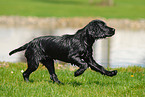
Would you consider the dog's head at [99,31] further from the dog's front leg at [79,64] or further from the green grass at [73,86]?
the green grass at [73,86]

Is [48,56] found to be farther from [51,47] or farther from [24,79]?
[24,79]

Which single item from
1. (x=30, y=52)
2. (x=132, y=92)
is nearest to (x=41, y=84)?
(x=30, y=52)

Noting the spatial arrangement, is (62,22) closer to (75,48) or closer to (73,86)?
(73,86)

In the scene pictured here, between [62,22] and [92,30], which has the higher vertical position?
[92,30]

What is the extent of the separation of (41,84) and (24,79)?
20.0 inches

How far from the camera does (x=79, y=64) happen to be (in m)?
5.63

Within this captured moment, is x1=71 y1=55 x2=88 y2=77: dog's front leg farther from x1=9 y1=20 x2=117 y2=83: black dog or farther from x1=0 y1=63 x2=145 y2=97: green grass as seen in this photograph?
x1=0 y1=63 x2=145 y2=97: green grass

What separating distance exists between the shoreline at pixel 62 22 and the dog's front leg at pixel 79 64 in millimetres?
21277

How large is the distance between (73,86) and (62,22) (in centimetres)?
2251

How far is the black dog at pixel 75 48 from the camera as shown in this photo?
18.6ft

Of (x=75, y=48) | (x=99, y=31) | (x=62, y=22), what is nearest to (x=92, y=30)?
(x=99, y=31)

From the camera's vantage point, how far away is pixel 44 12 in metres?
36.1

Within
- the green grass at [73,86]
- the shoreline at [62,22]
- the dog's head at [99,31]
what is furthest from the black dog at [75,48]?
the shoreline at [62,22]

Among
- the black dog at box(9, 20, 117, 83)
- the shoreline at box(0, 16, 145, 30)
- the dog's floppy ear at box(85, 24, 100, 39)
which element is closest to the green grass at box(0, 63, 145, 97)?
the black dog at box(9, 20, 117, 83)
